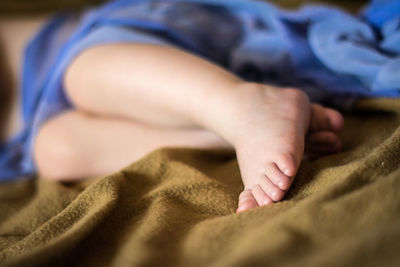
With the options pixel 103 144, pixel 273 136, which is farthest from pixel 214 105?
pixel 103 144

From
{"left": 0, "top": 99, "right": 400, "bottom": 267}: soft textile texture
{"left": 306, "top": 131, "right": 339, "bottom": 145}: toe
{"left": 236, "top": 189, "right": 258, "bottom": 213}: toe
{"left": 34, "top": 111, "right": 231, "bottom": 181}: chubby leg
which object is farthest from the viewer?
{"left": 34, "top": 111, "right": 231, "bottom": 181}: chubby leg

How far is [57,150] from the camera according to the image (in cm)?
64

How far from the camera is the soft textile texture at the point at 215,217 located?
0.95ft

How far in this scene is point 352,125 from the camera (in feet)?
1.88

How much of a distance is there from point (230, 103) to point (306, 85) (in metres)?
0.21

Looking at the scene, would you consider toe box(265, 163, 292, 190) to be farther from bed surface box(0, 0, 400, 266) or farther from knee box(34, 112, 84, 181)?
knee box(34, 112, 84, 181)

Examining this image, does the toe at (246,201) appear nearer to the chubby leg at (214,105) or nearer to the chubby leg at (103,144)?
the chubby leg at (214,105)

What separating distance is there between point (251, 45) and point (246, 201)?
41 cm

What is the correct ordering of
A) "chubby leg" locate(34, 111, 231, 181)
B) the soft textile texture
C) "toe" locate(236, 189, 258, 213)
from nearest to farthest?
the soft textile texture < "toe" locate(236, 189, 258, 213) < "chubby leg" locate(34, 111, 231, 181)

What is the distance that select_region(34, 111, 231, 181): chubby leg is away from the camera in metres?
0.60

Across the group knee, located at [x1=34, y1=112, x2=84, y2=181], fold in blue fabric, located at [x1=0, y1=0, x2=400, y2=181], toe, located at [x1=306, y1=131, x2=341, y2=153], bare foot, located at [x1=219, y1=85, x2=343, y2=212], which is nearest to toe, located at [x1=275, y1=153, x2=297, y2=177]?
bare foot, located at [x1=219, y1=85, x2=343, y2=212]

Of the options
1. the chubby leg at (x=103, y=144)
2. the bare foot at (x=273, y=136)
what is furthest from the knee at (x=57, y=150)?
the bare foot at (x=273, y=136)

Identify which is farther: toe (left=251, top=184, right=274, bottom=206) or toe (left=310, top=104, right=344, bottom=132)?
toe (left=310, top=104, right=344, bottom=132)

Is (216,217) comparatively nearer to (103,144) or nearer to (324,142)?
(324,142)
